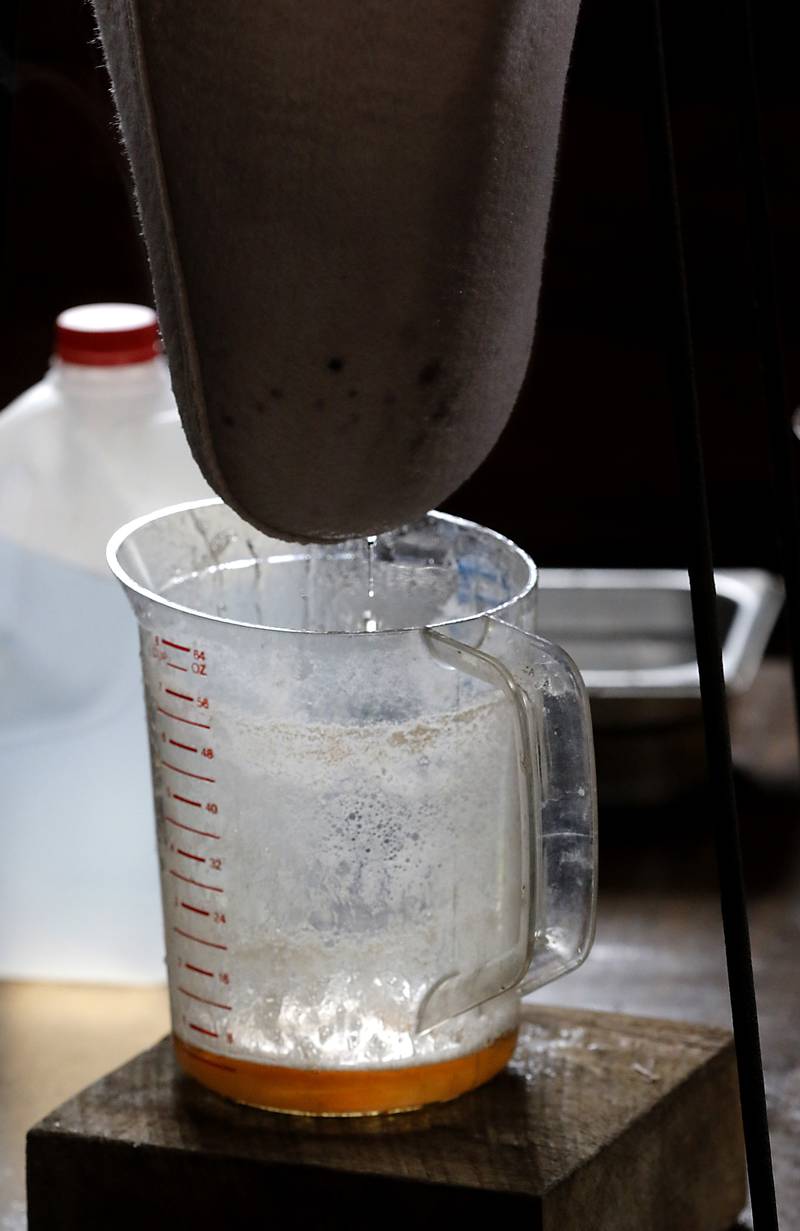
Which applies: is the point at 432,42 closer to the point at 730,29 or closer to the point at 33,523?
the point at 730,29

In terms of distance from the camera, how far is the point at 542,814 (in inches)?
17.5

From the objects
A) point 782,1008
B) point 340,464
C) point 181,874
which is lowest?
point 782,1008

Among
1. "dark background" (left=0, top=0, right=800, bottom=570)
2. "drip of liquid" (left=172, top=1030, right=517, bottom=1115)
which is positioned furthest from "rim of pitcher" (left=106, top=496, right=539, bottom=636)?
"dark background" (left=0, top=0, right=800, bottom=570)

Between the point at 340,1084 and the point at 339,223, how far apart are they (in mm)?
221

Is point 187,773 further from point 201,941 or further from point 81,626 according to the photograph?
point 81,626

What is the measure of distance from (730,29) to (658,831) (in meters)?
0.35

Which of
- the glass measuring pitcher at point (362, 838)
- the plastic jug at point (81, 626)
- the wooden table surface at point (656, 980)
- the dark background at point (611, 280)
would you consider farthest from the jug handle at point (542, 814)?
the dark background at point (611, 280)

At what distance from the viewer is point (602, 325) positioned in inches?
57.2

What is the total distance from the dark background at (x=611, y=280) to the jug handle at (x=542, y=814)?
36.0 inches

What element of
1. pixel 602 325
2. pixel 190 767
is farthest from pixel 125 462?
pixel 602 325

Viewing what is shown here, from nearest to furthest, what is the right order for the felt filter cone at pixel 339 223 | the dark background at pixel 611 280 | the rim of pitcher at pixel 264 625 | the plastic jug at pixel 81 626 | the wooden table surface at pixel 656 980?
the felt filter cone at pixel 339 223, the rim of pitcher at pixel 264 625, the wooden table surface at pixel 656 980, the plastic jug at pixel 81 626, the dark background at pixel 611 280

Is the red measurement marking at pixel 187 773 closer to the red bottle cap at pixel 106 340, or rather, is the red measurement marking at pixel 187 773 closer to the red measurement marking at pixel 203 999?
the red measurement marking at pixel 203 999

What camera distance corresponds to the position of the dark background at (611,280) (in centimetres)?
138

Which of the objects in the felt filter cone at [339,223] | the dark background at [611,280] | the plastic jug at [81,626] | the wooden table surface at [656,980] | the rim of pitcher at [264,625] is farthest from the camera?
the dark background at [611,280]
